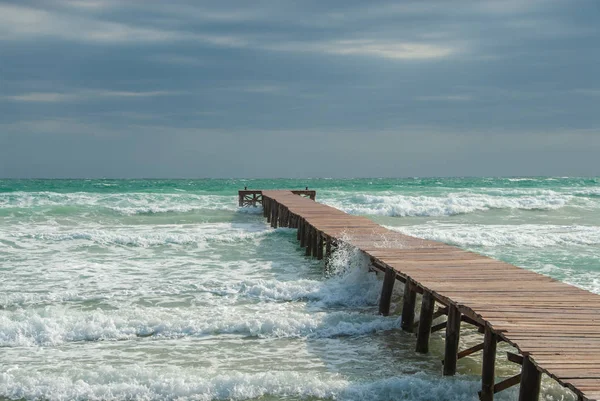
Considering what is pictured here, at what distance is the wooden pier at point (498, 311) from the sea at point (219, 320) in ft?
1.36

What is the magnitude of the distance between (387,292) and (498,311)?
3567 mm

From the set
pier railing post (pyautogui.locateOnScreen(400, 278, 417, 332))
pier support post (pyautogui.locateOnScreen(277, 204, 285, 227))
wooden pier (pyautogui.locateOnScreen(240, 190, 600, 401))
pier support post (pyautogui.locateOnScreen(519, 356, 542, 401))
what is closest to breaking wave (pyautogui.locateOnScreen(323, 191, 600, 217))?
pier support post (pyautogui.locateOnScreen(277, 204, 285, 227))

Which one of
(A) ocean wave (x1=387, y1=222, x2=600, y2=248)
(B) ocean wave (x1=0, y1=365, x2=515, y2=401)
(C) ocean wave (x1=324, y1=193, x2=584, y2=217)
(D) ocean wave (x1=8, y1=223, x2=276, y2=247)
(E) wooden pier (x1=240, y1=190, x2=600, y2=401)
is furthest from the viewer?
(C) ocean wave (x1=324, y1=193, x2=584, y2=217)

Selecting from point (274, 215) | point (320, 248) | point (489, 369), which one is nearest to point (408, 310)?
point (489, 369)

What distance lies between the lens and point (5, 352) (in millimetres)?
8445

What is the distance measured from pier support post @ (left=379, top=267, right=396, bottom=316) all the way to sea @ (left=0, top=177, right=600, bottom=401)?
0.24m

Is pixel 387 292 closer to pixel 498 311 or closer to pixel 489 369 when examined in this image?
pixel 498 311

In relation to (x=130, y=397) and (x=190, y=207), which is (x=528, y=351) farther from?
(x=190, y=207)

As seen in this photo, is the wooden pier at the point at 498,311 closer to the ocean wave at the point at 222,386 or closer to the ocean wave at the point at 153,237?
the ocean wave at the point at 222,386

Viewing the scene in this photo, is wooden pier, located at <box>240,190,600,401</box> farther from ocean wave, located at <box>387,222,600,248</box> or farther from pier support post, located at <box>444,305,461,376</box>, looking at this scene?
ocean wave, located at <box>387,222,600,248</box>

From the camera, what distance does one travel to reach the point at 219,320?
31.7 ft

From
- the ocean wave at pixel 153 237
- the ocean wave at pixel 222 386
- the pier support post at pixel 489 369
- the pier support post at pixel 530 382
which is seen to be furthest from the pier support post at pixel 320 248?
the pier support post at pixel 530 382

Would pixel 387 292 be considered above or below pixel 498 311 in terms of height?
below

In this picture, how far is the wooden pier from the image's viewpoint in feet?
18.0
